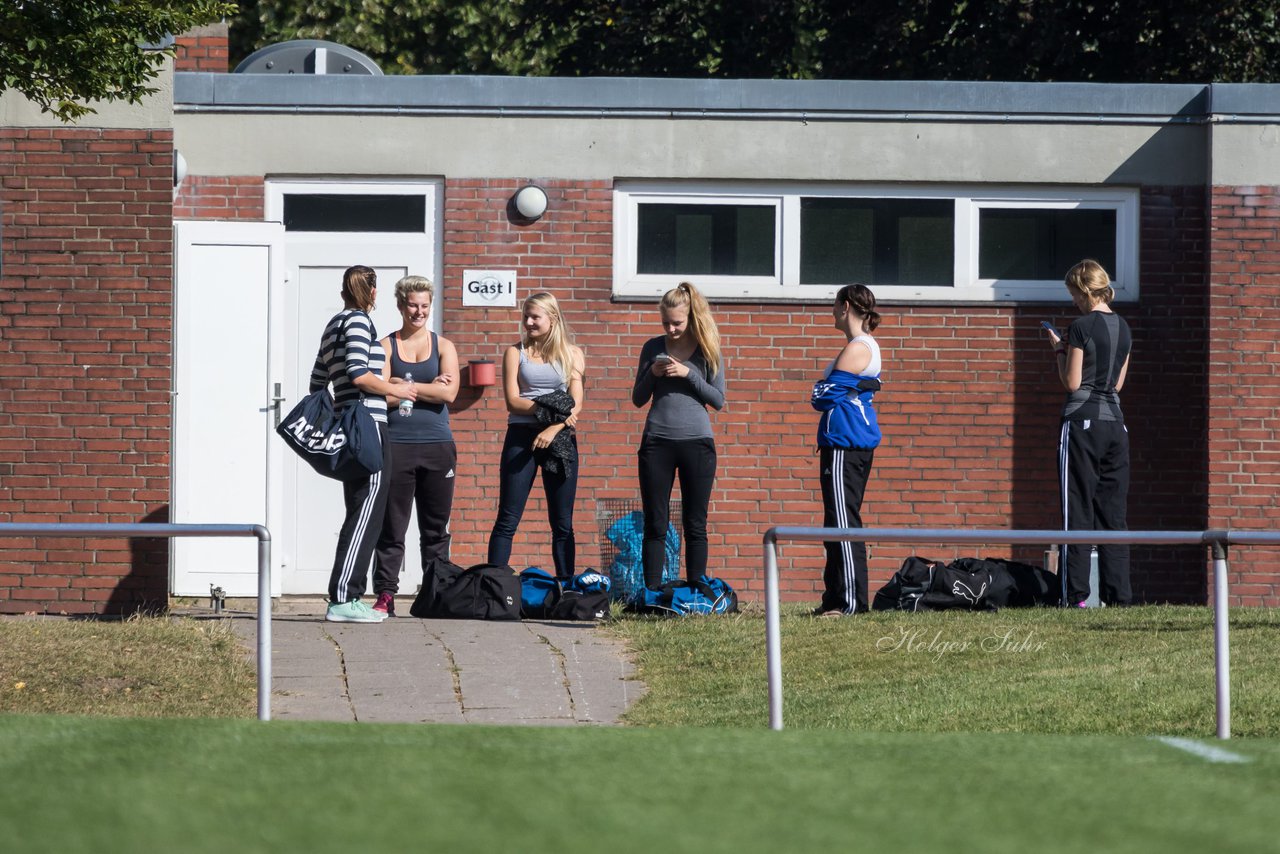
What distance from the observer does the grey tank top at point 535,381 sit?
9.60 meters

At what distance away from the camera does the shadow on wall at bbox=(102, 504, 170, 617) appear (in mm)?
9719

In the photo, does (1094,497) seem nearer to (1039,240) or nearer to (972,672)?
(1039,240)

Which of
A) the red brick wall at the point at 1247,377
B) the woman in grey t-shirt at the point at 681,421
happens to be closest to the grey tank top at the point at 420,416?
the woman in grey t-shirt at the point at 681,421

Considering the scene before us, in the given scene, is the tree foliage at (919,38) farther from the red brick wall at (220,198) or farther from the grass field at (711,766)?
the grass field at (711,766)

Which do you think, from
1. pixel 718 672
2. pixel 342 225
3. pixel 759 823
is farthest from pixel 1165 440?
pixel 759 823

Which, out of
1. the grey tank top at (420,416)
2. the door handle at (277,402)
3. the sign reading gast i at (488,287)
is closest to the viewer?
the grey tank top at (420,416)

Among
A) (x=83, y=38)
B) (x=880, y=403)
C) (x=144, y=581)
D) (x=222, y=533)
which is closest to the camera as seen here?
(x=222, y=533)

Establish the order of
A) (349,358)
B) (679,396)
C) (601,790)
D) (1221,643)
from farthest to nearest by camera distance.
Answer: (679,396)
(349,358)
(1221,643)
(601,790)

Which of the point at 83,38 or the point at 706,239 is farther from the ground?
the point at 83,38

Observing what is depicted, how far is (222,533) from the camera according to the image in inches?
229

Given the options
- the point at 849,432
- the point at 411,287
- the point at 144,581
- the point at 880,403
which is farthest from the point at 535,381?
the point at 880,403

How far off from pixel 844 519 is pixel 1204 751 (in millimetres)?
4115

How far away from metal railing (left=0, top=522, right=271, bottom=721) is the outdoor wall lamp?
544cm

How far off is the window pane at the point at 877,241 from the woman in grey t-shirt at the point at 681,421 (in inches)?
83.0
